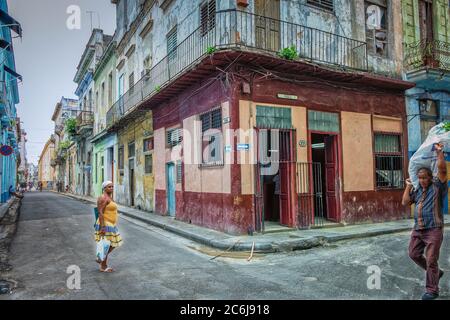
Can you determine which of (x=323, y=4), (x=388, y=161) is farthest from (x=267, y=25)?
(x=388, y=161)

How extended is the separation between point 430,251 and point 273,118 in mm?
5993

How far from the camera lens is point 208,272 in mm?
5879

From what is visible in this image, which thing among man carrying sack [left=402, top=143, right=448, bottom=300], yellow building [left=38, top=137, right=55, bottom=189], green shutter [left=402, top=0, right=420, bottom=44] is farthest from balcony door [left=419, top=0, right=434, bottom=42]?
yellow building [left=38, top=137, right=55, bottom=189]

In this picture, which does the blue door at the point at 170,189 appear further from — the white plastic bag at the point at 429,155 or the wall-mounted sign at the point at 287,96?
the white plastic bag at the point at 429,155

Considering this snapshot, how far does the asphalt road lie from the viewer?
473 centimetres

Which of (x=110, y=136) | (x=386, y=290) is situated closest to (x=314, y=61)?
(x=386, y=290)

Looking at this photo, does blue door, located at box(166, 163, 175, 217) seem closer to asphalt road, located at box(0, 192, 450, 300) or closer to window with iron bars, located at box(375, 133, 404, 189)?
asphalt road, located at box(0, 192, 450, 300)

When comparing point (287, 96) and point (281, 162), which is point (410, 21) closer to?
point (287, 96)

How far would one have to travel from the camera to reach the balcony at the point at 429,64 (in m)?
12.1

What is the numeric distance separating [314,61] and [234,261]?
6767 mm

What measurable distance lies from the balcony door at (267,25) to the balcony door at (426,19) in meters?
6.73

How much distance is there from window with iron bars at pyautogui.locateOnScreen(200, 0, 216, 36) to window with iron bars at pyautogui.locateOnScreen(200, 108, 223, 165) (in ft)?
8.33

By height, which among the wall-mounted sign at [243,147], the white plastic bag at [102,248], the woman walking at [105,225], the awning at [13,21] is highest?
the awning at [13,21]

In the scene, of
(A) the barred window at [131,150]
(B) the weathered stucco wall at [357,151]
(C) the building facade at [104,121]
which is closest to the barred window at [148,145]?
(A) the barred window at [131,150]
